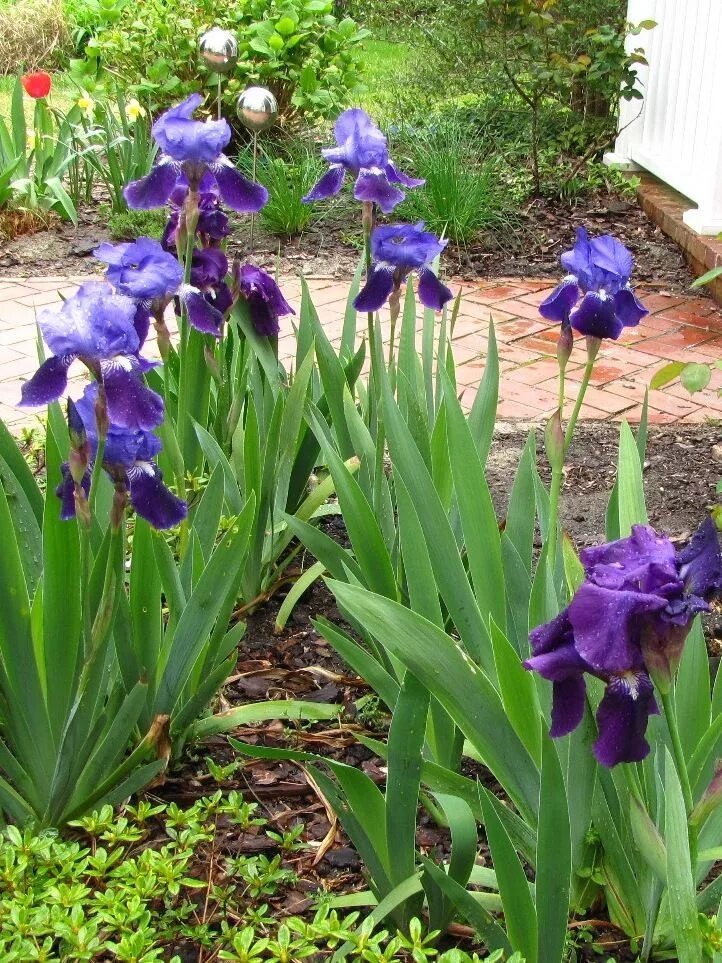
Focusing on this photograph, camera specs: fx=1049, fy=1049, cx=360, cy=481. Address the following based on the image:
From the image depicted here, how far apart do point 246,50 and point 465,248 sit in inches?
80.7

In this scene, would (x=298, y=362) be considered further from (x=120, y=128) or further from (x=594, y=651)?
(x=120, y=128)

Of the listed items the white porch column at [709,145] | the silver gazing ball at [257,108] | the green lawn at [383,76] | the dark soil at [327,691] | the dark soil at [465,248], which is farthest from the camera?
the green lawn at [383,76]

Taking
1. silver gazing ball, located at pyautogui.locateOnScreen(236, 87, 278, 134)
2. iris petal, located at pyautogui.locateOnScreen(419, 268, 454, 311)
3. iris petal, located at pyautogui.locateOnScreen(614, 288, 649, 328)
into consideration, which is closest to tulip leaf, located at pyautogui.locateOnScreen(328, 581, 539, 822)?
iris petal, located at pyautogui.locateOnScreen(614, 288, 649, 328)

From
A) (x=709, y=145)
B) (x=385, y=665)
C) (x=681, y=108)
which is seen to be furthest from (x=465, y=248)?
(x=385, y=665)

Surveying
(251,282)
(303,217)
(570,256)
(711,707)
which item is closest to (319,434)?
(251,282)

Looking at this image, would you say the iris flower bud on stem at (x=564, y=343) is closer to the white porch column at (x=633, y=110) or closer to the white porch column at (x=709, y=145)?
the white porch column at (x=709, y=145)

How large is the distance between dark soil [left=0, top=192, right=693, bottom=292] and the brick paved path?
181 millimetres

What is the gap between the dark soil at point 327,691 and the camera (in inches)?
63.4

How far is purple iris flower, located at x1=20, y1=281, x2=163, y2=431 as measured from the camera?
122 cm

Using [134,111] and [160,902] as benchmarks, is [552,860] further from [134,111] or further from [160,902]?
[134,111]

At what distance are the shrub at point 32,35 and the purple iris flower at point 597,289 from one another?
11.0 meters

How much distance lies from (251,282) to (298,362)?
0.25 metres

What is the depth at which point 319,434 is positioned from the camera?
77.8 inches

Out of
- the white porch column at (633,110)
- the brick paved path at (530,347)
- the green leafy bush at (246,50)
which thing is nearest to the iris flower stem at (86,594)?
the brick paved path at (530,347)
